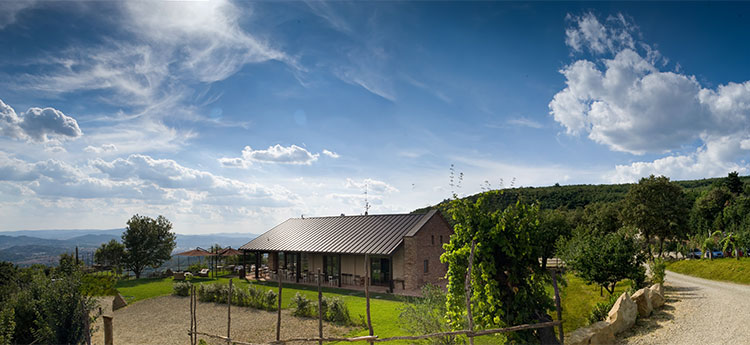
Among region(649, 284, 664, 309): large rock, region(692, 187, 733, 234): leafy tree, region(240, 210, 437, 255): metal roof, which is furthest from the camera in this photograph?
region(692, 187, 733, 234): leafy tree

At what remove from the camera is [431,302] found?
9.25 meters

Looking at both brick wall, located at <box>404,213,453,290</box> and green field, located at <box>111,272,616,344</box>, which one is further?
brick wall, located at <box>404,213,453,290</box>

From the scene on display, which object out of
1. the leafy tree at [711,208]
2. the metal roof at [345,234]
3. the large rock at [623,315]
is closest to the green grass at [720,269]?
the large rock at [623,315]

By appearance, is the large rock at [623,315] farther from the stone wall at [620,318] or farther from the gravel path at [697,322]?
the gravel path at [697,322]

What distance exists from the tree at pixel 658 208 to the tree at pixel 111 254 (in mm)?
44878

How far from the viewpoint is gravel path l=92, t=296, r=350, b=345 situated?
13.1 meters

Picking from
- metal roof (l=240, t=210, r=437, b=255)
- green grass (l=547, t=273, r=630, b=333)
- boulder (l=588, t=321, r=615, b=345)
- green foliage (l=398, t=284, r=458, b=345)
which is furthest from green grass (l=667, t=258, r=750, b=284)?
green foliage (l=398, t=284, r=458, b=345)

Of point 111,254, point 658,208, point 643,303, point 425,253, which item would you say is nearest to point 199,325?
point 425,253

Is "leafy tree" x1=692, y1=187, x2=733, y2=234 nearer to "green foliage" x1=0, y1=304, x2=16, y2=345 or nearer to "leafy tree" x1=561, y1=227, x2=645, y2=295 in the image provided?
"leafy tree" x1=561, y1=227, x2=645, y2=295

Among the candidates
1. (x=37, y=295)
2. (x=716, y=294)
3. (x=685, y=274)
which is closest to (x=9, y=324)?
(x=37, y=295)

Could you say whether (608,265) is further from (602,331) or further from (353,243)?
(353,243)

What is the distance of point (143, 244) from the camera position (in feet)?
116

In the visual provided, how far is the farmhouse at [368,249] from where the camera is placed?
21.4m

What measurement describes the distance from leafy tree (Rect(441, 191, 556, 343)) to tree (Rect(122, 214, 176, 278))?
35.7m
